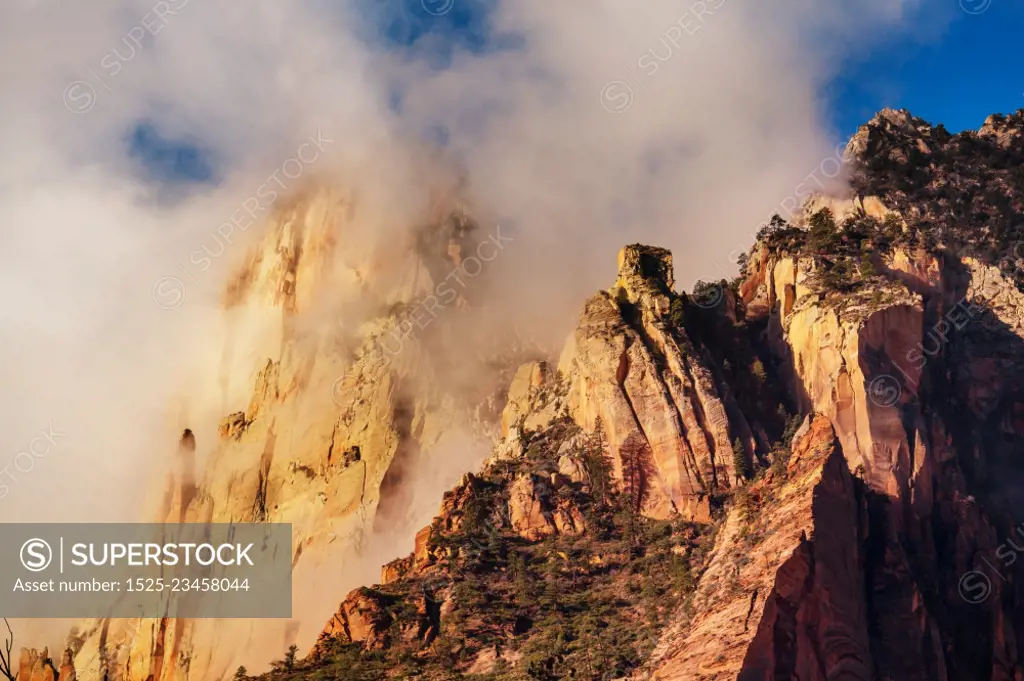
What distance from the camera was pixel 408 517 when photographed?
119m

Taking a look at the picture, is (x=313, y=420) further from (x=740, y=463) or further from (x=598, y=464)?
(x=740, y=463)

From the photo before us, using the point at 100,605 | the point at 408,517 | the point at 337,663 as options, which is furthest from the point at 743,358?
the point at 100,605

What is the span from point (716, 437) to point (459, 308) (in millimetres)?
39864

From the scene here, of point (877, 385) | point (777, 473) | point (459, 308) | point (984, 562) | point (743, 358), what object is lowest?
point (984, 562)

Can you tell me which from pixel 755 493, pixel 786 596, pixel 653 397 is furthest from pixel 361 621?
pixel 786 596

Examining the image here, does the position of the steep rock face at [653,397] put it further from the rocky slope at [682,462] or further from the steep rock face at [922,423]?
the steep rock face at [922,423]

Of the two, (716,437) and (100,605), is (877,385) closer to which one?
(716,437)

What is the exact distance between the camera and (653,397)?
→ 105 metres

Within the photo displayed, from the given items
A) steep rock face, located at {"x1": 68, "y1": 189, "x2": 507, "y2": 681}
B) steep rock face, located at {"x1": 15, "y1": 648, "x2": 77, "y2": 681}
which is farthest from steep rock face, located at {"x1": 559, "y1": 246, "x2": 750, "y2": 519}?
steep rock face, located at {"x1": 15, "y1": 648, "x2": 77, "y2": 681}

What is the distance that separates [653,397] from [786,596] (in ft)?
87.4

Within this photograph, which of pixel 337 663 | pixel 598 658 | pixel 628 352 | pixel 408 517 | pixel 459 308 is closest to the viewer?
pixel 598 658

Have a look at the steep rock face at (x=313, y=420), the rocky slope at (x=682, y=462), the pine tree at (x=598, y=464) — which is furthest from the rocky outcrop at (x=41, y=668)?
the pine tree at (x=598, y=464)

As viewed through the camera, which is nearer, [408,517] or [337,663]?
[337,663]

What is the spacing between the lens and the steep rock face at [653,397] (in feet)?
331
